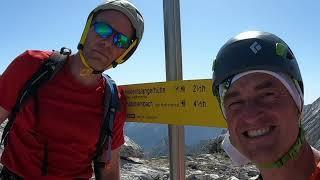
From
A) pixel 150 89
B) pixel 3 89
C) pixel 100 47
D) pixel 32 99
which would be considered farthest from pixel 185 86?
pixel 3 89

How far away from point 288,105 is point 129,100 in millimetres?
2800

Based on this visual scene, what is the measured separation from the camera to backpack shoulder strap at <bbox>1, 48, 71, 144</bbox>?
13.8ft

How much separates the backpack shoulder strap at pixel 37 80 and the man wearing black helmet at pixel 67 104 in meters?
0.03

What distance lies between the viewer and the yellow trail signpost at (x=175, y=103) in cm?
405

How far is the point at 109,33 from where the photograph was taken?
4.45m

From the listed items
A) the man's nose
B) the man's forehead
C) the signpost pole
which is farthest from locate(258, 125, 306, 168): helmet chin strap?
the signpost pole

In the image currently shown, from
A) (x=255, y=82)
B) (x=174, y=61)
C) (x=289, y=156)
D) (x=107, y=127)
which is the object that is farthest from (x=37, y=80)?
(x=289, y=156)

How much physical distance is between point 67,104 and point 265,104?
258cm

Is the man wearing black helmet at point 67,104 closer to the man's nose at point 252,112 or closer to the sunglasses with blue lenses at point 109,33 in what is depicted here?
the sunglasses with blue lenses at point 109,33

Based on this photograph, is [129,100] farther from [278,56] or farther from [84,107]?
[278,56]

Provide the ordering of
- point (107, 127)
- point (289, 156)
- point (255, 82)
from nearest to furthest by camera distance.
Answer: point (289, 156)
point (255, 82)
point (107, 127)

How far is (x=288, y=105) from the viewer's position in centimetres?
254

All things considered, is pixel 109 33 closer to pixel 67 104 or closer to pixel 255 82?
pixel 67 104

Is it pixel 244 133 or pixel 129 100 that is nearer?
pixel 244 133
